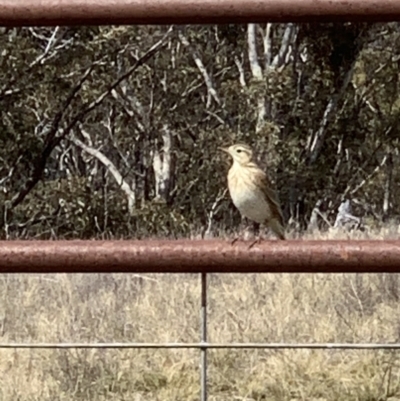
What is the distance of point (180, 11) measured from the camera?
1483 mm

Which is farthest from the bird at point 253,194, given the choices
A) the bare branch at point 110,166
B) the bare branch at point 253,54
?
the bare branch at point 110,166

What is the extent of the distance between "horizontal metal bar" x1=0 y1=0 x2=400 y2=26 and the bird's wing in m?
3.24

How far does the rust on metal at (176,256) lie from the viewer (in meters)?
1.53

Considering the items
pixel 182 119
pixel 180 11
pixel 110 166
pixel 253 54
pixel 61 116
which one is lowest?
pixel 180 11

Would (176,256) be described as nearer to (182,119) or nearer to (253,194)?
(253,194)

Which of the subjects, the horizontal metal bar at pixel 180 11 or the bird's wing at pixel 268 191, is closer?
the horizontal metal bar at pixel 180 11

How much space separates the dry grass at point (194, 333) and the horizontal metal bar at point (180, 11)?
3611mm

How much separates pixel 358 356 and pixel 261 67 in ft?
36.5

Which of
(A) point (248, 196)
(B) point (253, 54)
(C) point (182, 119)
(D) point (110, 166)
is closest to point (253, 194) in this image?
(A) point (248, 196)

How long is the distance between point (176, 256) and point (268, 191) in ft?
10.6

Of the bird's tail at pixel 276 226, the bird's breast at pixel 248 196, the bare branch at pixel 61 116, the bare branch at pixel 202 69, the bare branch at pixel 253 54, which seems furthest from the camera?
the bare branch at pixel 202 69

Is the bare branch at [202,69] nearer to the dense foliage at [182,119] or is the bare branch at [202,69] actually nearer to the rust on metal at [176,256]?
the dense foliage at [182,119]

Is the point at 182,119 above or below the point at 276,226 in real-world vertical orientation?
above

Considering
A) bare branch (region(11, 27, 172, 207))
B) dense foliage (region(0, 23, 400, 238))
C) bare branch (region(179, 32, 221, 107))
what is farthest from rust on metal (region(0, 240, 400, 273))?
bare branch (region(179, 32, 221, 107))
